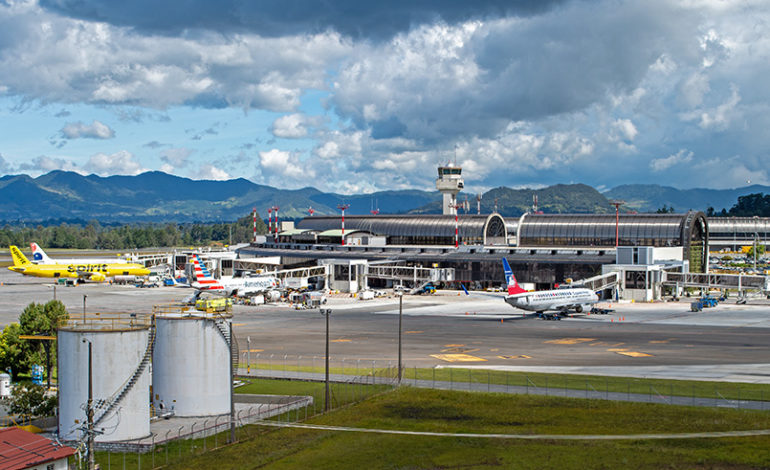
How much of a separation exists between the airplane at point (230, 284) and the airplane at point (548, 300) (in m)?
49.3

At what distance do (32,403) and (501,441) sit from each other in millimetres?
32449

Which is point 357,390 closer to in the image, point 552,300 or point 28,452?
point 28,452

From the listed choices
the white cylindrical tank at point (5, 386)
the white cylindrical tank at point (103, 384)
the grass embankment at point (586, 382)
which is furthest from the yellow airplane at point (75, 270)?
the white cylindrical tank at point (103, 384)

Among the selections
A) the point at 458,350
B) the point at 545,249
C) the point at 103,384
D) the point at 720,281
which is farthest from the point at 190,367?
the point at 545,249

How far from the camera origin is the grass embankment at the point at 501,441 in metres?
44.2

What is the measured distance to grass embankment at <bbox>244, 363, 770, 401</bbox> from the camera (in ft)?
204

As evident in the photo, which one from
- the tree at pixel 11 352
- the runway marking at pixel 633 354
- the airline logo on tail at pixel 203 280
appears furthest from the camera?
the airline logo on tail at pixel 203 280

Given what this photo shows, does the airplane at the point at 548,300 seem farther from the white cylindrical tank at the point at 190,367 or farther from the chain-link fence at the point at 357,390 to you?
the white cylindrical tank at the point at 190,367

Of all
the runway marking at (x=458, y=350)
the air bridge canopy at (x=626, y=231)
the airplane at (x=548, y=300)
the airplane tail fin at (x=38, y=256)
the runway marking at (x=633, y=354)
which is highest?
the air bridge canopy at (x=626, y=231)

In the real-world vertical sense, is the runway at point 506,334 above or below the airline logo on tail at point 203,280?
below

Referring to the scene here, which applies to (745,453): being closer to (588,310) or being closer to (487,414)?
(487,414)

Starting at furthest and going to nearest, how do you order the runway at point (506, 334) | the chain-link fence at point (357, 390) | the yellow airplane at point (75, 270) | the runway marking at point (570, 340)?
the yellow airplane at point (75, 270)
the runway marking at point (570, 340)
the runway at point (506, 334)
the chain-link fence at point (357, 390)

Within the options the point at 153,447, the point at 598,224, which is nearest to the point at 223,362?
the point at 153,447

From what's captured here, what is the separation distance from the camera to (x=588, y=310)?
11844 cm
